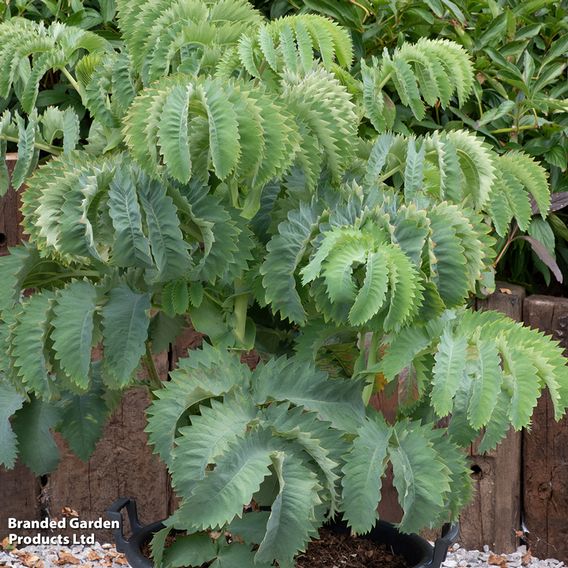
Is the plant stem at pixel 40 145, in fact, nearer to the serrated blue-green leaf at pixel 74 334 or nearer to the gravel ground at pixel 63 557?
the serrated blue-green leaf at pixel 74 334

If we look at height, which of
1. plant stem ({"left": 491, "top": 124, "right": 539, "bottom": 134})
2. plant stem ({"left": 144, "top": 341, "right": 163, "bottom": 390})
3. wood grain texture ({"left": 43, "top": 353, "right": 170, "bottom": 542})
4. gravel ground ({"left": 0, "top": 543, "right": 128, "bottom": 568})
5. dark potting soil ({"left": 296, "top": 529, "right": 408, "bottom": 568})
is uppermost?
plant stem ({"left": 491, "top": 124, "right": 539, "bottom": 134})

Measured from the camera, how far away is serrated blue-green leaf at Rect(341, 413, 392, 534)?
155 centimetres

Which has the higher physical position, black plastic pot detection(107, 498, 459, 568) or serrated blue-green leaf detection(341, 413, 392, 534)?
serrated blue-green leaf detection(341, 413, 392, 534)

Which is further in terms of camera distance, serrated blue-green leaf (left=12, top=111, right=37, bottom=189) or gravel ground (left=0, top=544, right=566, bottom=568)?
gravel ground (left=0, top=544, right=566, bottom=568)

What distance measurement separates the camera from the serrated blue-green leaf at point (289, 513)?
4.90ft

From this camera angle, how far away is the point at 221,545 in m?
1.75

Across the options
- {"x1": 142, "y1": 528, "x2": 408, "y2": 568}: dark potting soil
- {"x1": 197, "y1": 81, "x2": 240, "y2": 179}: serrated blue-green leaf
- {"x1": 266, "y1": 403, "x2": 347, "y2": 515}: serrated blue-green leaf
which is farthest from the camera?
{"x1": 142, "y1": 528, "x2": 408, "y2": 568}: dark potting soil

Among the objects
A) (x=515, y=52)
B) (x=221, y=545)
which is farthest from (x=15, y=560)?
(x=515, y=52)

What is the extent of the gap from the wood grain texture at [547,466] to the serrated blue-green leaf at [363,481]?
4.27 ft

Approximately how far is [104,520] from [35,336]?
1446mm

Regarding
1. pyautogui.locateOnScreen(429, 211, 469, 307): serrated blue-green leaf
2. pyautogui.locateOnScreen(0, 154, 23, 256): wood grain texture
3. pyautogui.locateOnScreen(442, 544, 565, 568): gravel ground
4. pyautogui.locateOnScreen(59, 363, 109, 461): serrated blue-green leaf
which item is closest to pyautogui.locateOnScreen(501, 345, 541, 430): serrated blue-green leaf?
pyautogui.locateOnScreen(429, 211, 469, 307): serrated blue-green leaf

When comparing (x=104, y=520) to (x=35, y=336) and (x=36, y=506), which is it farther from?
(x=35, y=336)

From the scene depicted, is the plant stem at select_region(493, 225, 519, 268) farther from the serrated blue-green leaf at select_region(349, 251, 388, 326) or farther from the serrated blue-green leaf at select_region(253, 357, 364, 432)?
the serrated blue-green leaf at select_region(349, 251, 388, 326)

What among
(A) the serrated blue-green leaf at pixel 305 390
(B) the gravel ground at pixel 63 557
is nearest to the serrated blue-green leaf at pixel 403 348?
(A) the serrated blue-green leaf at pixel 305 390
